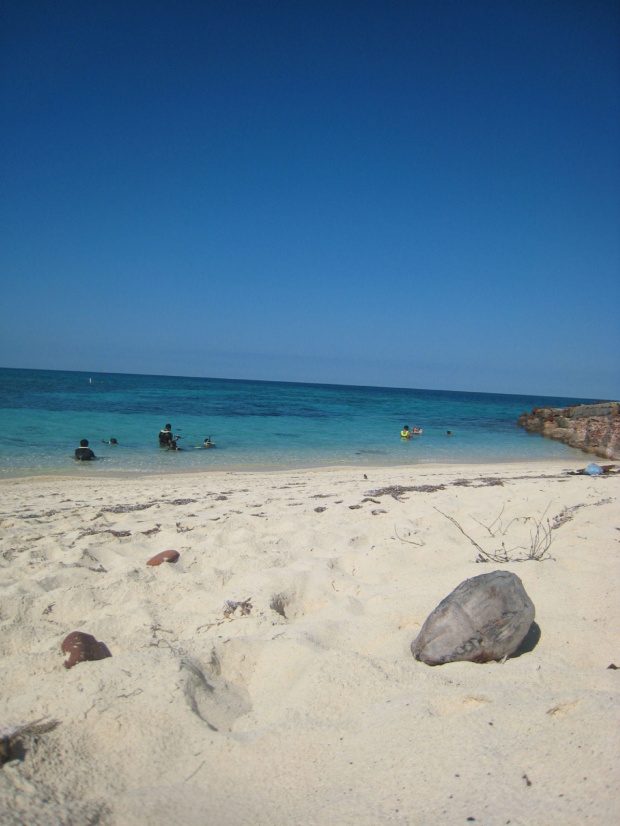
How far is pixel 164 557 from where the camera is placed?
385cm

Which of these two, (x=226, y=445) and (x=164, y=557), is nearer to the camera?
(x=164, y=557)

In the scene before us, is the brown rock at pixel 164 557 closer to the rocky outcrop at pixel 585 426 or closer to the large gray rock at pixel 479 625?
the large gray rock at pixel 479 625

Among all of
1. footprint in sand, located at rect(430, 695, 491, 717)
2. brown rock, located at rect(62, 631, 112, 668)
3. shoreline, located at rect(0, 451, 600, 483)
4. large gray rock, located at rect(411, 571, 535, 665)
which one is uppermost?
large gray rock, located at rect(411, 571, 535, 665)

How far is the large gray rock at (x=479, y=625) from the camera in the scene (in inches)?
89.9

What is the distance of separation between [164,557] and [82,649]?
1.40m

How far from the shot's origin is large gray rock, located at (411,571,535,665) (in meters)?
2.28

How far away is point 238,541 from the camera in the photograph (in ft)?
14.2

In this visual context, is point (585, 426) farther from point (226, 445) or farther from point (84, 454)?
point (84, 454)

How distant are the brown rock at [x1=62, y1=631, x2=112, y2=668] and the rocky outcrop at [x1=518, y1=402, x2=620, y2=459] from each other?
1621 centimetres

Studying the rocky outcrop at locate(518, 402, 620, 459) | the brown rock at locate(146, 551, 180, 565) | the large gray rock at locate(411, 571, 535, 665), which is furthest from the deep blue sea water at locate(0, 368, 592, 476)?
the large gray rock at locate(411, 571, 535, 665)

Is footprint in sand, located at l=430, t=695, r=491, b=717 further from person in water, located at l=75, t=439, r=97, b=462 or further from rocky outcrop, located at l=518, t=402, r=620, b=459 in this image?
rocky outcrop, located at l=518, t=402, r=620, b=459

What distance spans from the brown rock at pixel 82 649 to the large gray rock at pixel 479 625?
161cm

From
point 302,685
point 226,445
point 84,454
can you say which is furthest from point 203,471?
point 302,685

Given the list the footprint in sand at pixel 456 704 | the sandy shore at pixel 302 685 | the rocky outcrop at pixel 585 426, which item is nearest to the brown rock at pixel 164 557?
the sandy shore at pixel 302 685
